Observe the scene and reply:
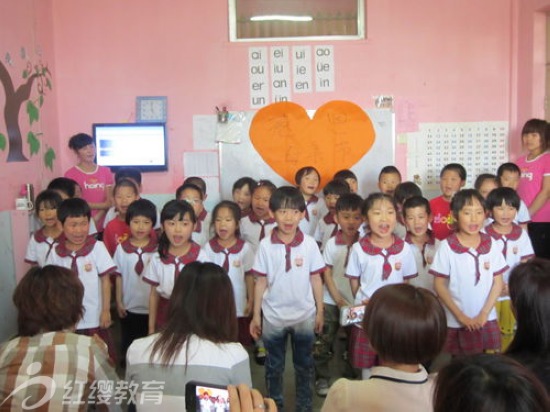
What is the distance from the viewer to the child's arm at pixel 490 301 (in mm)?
2379

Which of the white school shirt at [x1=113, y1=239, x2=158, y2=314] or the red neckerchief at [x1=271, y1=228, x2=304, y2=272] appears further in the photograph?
the white school shirt at [x1=113, y1=239, x2=158, y2=314]

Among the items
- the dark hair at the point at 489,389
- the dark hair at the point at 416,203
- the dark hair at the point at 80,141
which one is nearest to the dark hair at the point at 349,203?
the dark hair at the point at 416,203

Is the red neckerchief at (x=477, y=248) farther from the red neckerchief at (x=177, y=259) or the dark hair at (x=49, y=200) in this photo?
the dark hair at (x=49, y=200)

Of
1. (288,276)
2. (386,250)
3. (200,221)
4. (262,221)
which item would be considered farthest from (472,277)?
(200,221)

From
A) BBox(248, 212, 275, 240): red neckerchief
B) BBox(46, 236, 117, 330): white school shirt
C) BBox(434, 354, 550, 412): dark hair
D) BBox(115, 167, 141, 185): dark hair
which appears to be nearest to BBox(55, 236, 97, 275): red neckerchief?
BBox(46, 236, 117, 330): white school shirt

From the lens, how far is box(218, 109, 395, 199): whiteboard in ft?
14.2

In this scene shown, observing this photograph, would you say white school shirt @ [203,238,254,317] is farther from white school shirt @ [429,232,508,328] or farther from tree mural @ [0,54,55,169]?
tree mural @ [0,54,55,169]

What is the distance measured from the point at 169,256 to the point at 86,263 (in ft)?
1.38

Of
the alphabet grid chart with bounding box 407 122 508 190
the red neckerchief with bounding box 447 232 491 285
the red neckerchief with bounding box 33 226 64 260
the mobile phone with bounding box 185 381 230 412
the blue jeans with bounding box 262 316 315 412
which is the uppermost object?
the alphabet grid chart with bounding box 407 122 508 190

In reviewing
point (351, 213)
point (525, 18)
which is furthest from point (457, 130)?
point (351, 213)

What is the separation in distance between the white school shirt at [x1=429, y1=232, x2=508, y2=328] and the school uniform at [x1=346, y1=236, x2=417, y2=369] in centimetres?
14

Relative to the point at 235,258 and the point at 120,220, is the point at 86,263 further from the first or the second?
the point at 235,258

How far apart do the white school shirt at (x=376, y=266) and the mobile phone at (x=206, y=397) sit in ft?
4.92

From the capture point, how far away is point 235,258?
2738 millimetres
